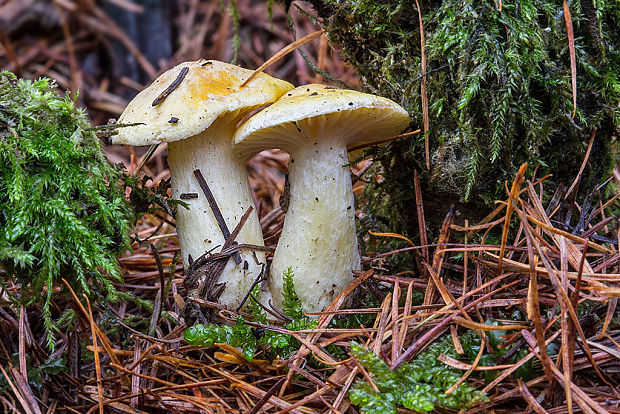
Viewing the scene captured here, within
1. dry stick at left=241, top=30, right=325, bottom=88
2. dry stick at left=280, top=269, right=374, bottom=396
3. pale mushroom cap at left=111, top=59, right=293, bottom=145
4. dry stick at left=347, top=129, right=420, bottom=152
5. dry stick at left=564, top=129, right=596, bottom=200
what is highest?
dry stick at left=241, top=30, right=325, bottom=88

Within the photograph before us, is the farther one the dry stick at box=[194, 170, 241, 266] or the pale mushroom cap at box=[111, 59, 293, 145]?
the dry stick at box=[194, 170, 241, 266]

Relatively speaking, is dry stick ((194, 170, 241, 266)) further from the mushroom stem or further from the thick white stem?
the mushroom stem

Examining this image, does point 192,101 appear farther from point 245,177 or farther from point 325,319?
point 325,319

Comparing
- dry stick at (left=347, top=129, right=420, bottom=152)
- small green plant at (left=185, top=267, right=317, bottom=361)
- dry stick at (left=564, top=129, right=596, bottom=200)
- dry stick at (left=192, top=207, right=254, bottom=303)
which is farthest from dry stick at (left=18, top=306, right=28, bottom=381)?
dry stick at (left=564, top=129, right=596, bottom=200)

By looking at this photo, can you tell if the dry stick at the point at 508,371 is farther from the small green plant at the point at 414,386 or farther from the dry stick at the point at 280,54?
the dry stick at the point at 280,54

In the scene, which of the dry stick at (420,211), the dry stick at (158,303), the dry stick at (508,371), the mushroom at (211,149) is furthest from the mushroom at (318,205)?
the dry stick at (508,371)

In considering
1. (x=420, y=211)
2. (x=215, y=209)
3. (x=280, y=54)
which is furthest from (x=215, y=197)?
(x=420, y=211)
